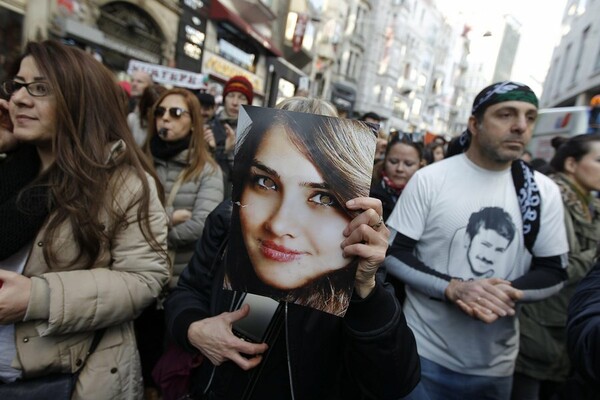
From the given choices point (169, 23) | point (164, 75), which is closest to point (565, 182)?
point (164, 75)

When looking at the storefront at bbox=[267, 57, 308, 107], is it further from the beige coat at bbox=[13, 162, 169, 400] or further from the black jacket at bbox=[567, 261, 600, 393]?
the black jacket at bbox=[567, 261, 600, 393]

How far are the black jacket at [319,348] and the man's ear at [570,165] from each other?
2.47m

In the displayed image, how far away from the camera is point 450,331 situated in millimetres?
1921

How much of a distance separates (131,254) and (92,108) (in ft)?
2.01

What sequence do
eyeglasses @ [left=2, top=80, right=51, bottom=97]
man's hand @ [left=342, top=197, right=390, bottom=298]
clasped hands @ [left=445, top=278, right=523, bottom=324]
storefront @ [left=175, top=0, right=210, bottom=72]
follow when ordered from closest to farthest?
man's hand @ [left=342, top=197, right=390, bottom=298] < eyeglasses @ [left=2, top=80, right=51, bottom=97] < clasped hands @ [left=445, top=278, right=523, bottom=324] < storefront @ [left=175, top=0, right=210, bottom=72]

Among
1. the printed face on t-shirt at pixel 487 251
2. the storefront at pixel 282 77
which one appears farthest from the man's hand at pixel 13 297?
the storefront at pixel 282 77

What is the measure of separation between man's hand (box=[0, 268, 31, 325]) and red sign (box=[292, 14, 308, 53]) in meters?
21.0

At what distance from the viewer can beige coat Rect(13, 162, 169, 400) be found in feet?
4.24

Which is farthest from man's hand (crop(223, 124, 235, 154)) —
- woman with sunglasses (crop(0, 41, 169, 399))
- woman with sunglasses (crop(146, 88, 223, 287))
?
woman with sunglasses (crop(0, 41, 169, 399))

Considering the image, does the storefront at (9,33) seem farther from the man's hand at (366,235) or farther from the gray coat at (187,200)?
the man's hand at (366,235)

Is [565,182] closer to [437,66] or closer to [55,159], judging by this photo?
[55,159]

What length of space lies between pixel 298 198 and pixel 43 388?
117 centimetres

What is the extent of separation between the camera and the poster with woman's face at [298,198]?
3.18 feet

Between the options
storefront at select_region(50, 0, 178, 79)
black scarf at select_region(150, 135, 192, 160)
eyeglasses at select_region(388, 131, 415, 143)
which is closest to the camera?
black scarf at select_region(150, 135, 192, 160)
